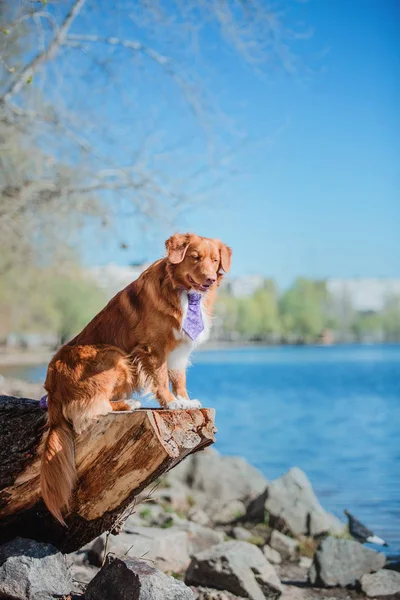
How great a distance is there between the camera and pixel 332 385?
47.8 metres

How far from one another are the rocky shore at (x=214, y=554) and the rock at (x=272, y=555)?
0.02 metres

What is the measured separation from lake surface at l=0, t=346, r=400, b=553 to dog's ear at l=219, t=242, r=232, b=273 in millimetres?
1318

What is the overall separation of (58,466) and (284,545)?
16.6ft

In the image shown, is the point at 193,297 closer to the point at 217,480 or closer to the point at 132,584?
the point at 132,584

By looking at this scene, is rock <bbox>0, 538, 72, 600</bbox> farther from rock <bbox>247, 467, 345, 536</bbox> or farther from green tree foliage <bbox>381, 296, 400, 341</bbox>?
green tree foliage <bbox>381, 296, 400, 341</bbox>

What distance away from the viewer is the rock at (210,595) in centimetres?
589

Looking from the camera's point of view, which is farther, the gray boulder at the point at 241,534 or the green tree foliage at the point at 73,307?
the green tree foliage at the point at 73,307

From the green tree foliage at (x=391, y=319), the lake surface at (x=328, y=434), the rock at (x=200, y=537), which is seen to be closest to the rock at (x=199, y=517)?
the rock at (x=200, y=537)

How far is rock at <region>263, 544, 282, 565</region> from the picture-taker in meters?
8.02

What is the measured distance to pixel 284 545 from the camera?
8406 millimetres

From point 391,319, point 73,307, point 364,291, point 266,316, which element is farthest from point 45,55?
point 364,291

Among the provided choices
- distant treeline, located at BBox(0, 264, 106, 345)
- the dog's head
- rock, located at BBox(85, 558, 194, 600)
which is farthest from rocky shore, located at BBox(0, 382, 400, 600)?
distant treeline, located at BBox(0, 264, 106, 345)

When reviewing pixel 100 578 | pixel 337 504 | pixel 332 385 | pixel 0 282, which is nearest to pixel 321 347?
pixel 332 385

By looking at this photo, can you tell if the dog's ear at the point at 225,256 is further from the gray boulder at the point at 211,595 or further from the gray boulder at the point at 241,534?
the gray boulder at the point at 241,534
